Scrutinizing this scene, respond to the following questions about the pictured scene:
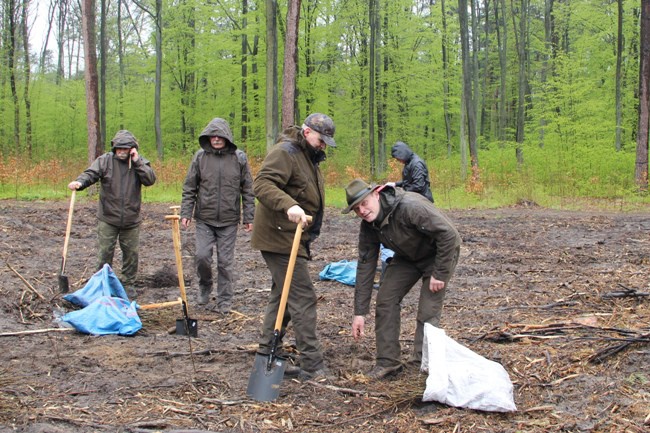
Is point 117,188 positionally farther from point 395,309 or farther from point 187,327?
point 395,309

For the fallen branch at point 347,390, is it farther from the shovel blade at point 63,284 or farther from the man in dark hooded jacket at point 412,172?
the man in dark hooded jacket at point 412,172

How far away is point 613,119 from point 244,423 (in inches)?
1145

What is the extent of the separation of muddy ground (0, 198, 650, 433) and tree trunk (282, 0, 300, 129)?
6.38 m

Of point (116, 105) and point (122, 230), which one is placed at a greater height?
point (116, 105)

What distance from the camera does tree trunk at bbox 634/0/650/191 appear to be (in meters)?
18.3

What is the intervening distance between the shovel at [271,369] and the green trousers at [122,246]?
11.4 ft

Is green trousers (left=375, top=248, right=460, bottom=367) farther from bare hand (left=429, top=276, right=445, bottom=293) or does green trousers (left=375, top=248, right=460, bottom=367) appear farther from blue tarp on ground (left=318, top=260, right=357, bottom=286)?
blue tarp on ground (left=318, top=260, right=357, bottom=286)

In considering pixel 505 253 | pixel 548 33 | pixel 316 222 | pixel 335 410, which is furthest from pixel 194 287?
pixel 548 33

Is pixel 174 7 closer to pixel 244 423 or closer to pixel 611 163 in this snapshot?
pixel 611 163

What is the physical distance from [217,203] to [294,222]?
256cm

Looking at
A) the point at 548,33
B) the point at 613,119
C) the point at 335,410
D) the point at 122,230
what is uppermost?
the point at 548,33

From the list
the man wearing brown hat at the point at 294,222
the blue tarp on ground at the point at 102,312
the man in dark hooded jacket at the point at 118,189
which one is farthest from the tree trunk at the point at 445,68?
the man wearing brown hat at the point at 294,222

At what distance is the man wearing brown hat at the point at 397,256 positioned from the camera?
4391 millimetres

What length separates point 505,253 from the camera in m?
10.5
